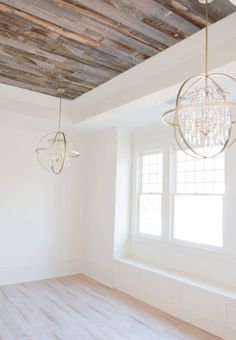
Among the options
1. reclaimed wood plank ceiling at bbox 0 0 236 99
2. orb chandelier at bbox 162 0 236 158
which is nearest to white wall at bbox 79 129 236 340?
reclaimed wood plank ceiling at bbox 0 0 236 99

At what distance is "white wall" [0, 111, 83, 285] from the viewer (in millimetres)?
5336

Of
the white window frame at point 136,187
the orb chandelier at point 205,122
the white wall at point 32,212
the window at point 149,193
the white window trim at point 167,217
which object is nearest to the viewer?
the orb chandelier at point 205,122

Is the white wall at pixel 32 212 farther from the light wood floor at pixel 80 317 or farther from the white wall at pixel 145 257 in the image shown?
Result: the light wood floor at pixel 80 317

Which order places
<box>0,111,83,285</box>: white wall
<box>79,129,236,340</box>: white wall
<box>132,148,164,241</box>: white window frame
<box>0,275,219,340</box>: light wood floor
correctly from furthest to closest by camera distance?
<box>132,148,164,241</box>: white window frame
<box>0,111,83,285</box>: white wall
<box>79,129,236,340</box>: white wall
<box>0,275,219,340</box>: light wood floor

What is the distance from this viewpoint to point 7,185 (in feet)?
17.7

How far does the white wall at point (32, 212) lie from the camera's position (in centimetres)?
534

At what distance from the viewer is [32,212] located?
18.4 feet

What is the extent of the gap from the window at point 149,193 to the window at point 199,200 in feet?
1.31

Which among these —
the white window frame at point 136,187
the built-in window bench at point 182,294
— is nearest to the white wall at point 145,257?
the built-in window bench at point 182,294

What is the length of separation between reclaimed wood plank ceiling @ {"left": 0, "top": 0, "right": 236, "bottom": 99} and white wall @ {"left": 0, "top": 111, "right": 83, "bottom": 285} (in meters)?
1.61

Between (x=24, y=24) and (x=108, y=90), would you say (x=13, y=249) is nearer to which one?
(x=108, y=90)

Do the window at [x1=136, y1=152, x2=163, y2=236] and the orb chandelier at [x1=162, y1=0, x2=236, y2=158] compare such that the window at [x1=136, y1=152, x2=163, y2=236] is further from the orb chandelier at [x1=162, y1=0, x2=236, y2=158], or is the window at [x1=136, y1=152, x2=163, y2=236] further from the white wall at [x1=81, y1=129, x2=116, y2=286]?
the orb chandelier at [x1=162, y1=0, x2=236, y2=158]

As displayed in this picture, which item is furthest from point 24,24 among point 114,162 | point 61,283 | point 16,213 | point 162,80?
point 61,283

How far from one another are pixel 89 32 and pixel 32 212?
3.73 m
